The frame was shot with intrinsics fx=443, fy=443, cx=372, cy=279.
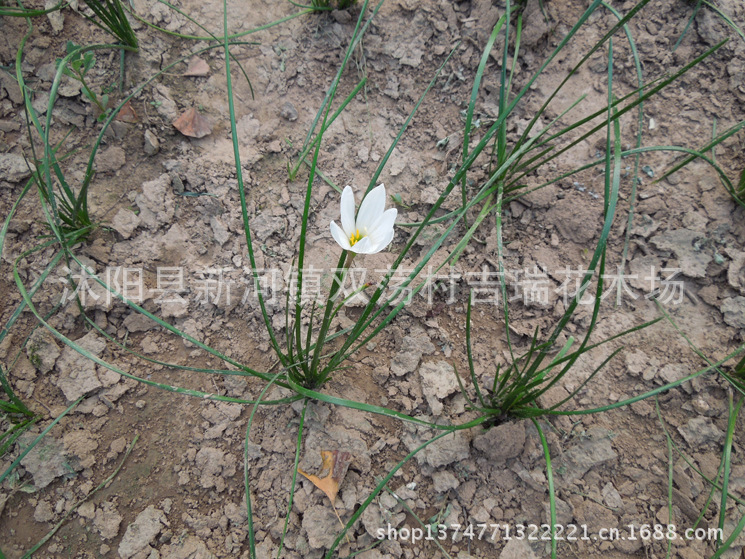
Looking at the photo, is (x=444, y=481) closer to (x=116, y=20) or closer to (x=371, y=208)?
(x=371, y=208)

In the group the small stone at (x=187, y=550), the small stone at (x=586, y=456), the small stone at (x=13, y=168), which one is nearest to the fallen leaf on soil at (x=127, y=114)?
the small stone at (x=13, y=168)

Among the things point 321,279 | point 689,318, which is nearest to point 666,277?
point 689,318

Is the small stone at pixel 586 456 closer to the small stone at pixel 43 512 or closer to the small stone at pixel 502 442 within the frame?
the small stone at pixel 502 442

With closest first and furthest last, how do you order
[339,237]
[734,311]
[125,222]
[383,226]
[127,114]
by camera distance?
[339,237] < [383,226] < [734,311] < [125,222] < [127,114]

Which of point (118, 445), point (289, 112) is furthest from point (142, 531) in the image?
point (289, 112)

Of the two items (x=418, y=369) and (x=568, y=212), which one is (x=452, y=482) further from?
(x=568, y=212)

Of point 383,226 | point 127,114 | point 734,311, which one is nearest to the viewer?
point 383,226
